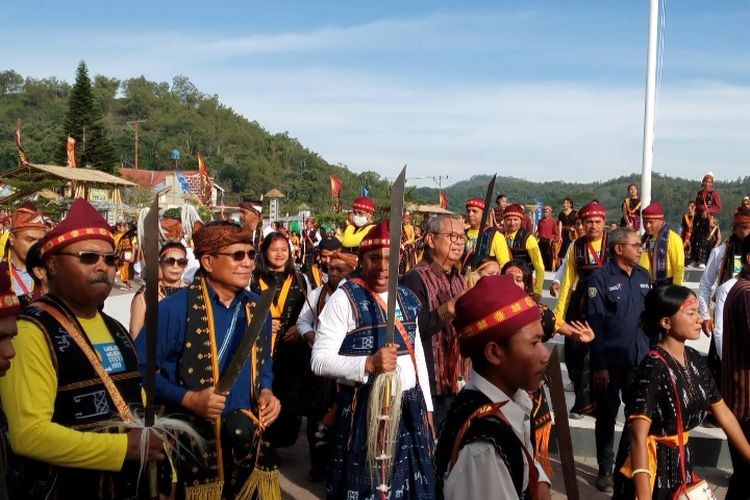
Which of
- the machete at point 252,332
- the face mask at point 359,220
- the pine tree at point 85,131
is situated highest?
the pine tree at point 85,131

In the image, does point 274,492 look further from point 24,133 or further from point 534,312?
point 24,133

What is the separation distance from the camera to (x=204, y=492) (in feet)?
10.6

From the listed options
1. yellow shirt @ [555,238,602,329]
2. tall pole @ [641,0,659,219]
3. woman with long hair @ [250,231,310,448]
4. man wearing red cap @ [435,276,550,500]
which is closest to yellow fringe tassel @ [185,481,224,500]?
man wearing red cap @ [435,276,550,500]

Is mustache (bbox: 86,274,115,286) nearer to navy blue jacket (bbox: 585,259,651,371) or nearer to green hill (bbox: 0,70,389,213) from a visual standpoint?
navy blue jacket (bbox: 585,259,651,371)

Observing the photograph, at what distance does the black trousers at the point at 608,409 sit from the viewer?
5.39 meters

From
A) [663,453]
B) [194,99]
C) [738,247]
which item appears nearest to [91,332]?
[663,453]

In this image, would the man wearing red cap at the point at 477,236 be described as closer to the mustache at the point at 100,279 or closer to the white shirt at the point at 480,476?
the mustache at the point at 100,279

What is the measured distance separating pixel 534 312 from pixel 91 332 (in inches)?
63.2

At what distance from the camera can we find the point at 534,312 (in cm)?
223

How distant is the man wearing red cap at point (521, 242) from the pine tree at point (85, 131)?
56.1 meters

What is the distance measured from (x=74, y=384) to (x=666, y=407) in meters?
2.54

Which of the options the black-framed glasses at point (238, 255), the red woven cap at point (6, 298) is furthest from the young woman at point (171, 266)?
the red woven cap at point (6, 298)

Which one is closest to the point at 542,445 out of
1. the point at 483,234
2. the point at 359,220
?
the point at 483,234

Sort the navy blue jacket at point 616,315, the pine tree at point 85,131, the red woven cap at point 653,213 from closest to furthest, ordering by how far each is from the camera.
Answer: the navy blue jacket at point 616,315 → the red woven cap at point 653,213 → the pine tree at point 85,131
